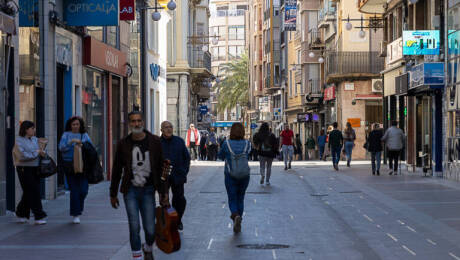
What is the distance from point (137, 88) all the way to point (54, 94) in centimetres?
1277

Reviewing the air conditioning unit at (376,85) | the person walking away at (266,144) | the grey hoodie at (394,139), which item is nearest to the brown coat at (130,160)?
the person walking away at (266,144)

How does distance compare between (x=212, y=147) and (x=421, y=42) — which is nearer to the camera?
(x=421, y=42)

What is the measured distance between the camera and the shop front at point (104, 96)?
81.1ft

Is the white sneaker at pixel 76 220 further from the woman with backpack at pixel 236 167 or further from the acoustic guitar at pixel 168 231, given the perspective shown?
the acoustic guitar at pixel 168 231

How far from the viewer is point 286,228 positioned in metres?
13.6

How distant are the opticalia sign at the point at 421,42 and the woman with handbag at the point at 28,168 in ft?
53.8

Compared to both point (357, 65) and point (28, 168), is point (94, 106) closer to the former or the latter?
point (28, 168)

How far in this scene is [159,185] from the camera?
9.33 meters

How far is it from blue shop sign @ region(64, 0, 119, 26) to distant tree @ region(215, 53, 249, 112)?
3003 inches

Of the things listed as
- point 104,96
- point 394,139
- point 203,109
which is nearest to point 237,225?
point 104,96

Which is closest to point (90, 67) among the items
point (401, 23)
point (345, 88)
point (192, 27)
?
point (401, 23)

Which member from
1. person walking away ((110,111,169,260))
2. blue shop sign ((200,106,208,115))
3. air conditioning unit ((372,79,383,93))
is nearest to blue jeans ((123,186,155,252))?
person walking away ((110,111,169,260))

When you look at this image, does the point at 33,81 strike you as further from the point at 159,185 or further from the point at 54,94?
the point at 159,185

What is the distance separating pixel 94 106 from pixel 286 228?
44.1 ft
